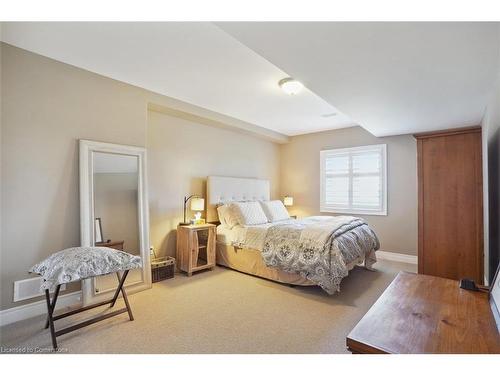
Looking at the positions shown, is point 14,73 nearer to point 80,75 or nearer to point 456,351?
point 80,75

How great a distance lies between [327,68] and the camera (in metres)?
1.76

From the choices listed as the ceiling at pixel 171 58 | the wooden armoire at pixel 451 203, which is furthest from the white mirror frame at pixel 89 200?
the wooden armoire at pixel 451 203

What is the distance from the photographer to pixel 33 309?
235 centimetres

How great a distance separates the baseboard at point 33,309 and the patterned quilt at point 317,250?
2.11m

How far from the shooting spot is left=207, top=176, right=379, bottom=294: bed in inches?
113

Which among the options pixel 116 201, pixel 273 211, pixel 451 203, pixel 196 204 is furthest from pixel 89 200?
pixel 451 203

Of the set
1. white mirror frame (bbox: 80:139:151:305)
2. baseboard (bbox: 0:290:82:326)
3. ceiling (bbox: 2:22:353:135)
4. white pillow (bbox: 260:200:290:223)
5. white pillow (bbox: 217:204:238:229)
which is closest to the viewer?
ceiling (bbox: 2:22:353:135)

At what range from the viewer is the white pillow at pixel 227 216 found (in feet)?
12.8

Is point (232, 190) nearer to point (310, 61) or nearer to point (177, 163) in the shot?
point (177, 163)

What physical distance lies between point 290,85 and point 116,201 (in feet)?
7.91

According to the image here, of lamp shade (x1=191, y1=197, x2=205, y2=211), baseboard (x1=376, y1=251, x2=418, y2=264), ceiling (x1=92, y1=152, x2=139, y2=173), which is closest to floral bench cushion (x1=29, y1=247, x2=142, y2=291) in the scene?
ceiling (x1=92, y1=152, x2=139, y2=173)

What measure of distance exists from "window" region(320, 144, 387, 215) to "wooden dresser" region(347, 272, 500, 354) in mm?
3597

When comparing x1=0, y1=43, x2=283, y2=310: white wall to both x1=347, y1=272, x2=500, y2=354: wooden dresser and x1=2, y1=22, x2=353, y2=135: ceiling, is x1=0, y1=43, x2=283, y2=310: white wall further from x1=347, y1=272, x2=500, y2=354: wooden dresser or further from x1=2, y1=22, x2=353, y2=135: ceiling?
x1=347, y1=272, x2=500, y2=354: wooden dresser

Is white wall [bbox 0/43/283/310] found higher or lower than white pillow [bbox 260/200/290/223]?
higher
